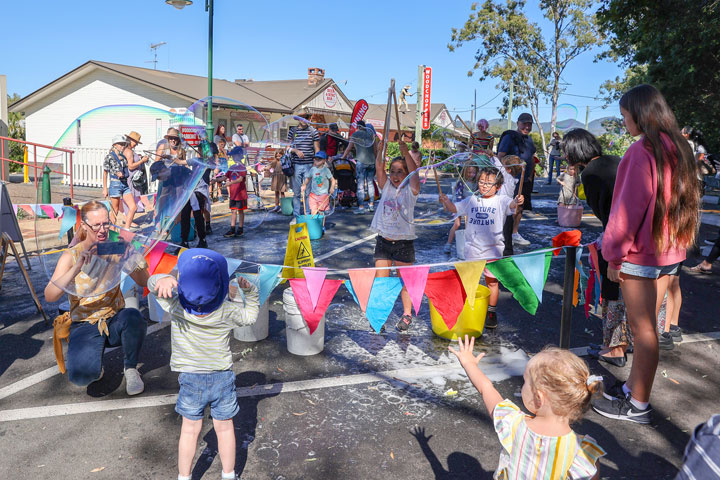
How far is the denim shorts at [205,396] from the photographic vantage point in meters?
2.88

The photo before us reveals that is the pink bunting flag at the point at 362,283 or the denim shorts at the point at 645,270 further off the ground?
the denim shorts at the point at 645,270

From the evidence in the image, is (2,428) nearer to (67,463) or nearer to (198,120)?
(67,463)

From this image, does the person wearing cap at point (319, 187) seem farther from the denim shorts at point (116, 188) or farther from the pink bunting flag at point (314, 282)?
the pink bunting flag at point (314, 282)

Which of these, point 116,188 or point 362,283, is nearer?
point 362,283

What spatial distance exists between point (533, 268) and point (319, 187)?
585cm

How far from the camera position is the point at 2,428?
3.50m

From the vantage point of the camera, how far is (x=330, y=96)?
108ft

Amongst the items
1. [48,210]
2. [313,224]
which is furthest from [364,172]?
[48,210]

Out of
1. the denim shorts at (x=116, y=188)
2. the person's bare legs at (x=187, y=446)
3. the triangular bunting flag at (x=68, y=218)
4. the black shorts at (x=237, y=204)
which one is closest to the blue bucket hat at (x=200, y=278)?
the person's bare legs at (x=187, y=446)

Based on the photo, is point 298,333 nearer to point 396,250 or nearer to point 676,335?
point 396,250

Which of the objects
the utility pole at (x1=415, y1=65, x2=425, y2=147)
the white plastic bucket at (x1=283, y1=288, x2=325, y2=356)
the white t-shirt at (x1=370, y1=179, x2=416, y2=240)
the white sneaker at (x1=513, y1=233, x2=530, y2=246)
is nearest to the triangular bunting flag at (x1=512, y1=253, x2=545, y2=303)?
the white t-shirt at (x1=370, y1=179, x2=416, y2=240)

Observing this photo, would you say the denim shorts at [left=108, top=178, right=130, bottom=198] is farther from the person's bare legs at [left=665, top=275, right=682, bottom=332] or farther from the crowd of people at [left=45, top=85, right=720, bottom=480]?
the person's bare legs at [left=665, top=275, right=682, bottom=332]

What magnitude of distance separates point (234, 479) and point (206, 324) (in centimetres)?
83

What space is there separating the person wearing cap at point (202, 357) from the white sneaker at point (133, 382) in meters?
1.24
